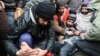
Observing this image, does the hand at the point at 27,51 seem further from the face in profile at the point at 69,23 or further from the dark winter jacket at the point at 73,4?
the dark winter jacket at the point at 73,4

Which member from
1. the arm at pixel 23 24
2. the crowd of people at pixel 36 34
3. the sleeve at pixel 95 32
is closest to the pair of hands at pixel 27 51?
the crowd of people at pixel 36 34

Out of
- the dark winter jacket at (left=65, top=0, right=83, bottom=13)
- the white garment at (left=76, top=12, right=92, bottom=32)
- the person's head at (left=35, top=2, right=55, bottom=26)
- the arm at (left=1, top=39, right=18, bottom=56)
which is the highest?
the person's head at (left=35, top=2, right=55, bottom=26)

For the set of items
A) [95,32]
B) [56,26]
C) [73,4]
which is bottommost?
[56,26]

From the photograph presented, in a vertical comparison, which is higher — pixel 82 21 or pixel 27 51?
pixel 27 51

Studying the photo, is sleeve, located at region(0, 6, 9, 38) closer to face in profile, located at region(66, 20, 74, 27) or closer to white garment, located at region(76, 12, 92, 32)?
face in profile, located at region(66, 20, 74, 27)

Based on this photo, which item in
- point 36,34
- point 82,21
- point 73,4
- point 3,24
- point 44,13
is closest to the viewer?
point 3,24

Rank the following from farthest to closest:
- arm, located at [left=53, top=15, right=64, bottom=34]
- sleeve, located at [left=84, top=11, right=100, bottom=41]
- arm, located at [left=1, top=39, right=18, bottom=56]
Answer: arm, located at [left=53, top=15, right=64, bottom=34] → sleeve, located at [left=84, top=11, right=100, bottom=41] → arm, located at [left=1, top=39, right=18, bottom=56]

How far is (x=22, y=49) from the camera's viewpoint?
9.39 ft

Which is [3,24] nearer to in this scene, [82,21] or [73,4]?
[82,21]

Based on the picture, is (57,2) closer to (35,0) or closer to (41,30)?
(35,0)

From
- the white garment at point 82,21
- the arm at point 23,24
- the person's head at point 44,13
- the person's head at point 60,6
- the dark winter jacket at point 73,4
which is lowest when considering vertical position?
the white garment at point 82,21

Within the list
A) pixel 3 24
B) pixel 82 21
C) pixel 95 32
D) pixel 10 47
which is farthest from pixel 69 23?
pixel 3 24

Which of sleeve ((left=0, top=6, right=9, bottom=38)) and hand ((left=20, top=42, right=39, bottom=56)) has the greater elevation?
sleeve ((left=0, top=6, right=9, bottom=38))

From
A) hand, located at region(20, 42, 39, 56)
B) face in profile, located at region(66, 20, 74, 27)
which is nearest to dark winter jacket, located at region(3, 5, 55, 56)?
hand, located at region(20, 42, 39, 56)
